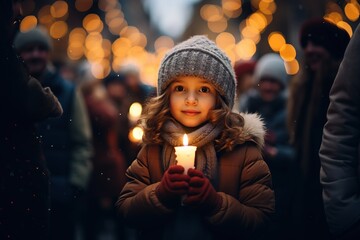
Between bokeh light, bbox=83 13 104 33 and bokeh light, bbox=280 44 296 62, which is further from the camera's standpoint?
bokeh light, bbox=83 13 104 33

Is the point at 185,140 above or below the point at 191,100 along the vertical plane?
below

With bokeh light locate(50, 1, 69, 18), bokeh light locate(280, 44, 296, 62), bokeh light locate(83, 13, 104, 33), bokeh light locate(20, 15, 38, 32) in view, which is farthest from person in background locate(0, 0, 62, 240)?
bokeh light locate(83, 13, 104, 33)

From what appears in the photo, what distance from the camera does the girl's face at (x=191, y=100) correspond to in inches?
165

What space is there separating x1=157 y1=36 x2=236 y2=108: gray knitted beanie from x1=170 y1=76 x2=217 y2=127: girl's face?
0.14ft

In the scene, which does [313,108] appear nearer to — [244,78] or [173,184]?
[173,184]

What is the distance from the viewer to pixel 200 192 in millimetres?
3830

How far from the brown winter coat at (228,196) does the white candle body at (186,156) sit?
0.87 feet

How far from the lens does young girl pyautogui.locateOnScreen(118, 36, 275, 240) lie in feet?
12.9

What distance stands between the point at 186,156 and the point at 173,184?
0.16 m

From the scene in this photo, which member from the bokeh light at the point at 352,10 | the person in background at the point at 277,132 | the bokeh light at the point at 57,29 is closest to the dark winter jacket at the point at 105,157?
the person in background at the point at 277,132

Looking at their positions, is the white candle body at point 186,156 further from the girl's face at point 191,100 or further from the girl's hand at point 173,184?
the girl's face at point 191,100

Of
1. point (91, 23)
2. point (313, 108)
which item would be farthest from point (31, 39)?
point (91, 23)

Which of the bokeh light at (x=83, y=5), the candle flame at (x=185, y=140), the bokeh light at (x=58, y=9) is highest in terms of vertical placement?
the bokeh light at (x=83, y=5)

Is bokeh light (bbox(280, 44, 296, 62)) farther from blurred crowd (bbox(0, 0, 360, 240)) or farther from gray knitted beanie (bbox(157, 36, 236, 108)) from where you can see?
gray knitted beanie (bbox(157, 36, 236, 108))
